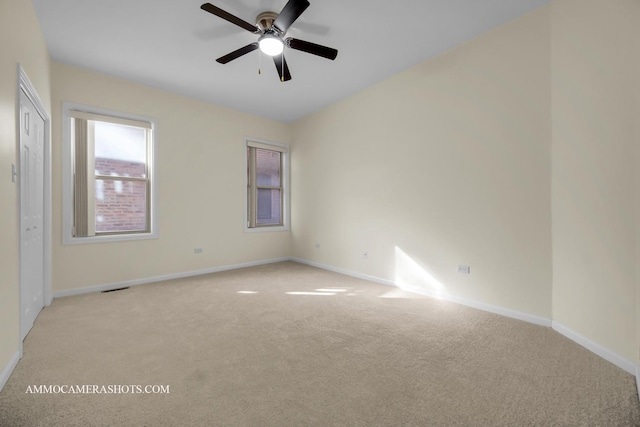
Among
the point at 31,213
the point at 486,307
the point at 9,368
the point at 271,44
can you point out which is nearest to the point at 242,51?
the point at 271,44

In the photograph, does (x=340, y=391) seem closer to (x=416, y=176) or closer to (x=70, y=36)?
(x=416, y=176)

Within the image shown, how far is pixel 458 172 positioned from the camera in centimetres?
331

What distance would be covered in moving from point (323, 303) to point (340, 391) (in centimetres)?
165

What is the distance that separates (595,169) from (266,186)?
4971mm

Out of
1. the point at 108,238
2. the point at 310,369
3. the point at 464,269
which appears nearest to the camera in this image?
the point at 310,369

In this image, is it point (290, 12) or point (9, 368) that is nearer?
point (9, 368)

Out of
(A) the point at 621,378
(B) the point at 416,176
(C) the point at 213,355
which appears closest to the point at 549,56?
(B) the point at 416,176

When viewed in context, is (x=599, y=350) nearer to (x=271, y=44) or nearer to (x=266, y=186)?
(x=271, y=44)

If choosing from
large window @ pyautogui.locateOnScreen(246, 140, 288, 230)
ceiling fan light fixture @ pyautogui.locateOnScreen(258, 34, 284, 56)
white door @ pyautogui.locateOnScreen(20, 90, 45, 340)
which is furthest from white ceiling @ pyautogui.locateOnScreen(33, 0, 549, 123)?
large window @ pyautogui.locateOnScreen(246, 140, 288, 230)

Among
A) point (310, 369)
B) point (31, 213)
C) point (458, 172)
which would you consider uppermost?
point (458, 172)

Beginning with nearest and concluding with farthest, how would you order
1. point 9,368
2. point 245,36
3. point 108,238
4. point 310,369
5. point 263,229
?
1. point 9,368
2. point 310,369
3. point 245,36
4. point 108,238
5. point 263,229

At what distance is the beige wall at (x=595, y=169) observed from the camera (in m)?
2.00

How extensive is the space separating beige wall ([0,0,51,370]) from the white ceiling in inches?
28.6

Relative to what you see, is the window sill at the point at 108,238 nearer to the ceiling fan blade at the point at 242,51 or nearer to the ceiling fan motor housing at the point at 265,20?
the ceiling fan blade at the point at 242,51
